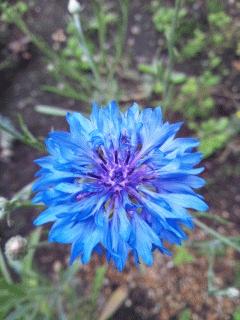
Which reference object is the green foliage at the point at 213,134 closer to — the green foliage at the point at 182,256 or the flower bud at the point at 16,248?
the green foliage at the point at 182,256

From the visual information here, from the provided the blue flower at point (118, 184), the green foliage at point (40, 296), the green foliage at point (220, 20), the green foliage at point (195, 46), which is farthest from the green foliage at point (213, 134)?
the blue flower at point (118, 184)

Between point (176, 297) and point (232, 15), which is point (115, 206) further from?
point (232, 15)

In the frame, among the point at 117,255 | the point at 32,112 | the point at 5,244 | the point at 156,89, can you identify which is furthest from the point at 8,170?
the point at 117,255

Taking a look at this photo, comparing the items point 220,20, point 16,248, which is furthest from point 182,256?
point 220,20

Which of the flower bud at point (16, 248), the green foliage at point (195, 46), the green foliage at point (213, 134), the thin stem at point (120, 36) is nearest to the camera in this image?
the flower bud at point (16, 248)

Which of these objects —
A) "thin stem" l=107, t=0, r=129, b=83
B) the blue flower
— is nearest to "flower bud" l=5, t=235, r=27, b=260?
the blue flower

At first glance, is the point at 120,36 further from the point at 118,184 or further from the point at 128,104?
the point at 118,184

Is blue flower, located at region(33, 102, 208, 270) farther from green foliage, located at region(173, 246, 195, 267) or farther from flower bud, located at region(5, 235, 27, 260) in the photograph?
green foliage, located at region(173, 246, 195, 267)
